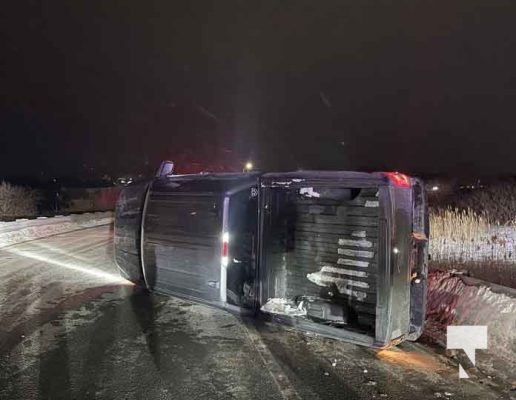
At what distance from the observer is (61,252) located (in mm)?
14062

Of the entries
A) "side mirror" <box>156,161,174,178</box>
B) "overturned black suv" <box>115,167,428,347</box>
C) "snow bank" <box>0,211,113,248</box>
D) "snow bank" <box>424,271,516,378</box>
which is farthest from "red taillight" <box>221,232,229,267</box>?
"snow bank" <box>0,211,113,248</box>

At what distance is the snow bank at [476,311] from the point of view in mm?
5595

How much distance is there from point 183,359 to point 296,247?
2.64m

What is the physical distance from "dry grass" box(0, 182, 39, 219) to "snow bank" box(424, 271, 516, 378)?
76.7 feet

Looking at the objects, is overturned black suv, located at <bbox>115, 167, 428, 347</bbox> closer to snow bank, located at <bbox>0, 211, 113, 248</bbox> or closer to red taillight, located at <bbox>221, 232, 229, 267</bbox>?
red taillight, located at <bbox>221, 232, 229, 267</bbox>

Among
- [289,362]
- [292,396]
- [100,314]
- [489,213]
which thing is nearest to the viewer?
[292,396]

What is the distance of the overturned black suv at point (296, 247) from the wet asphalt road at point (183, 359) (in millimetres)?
279

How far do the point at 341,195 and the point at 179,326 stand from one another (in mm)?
2712

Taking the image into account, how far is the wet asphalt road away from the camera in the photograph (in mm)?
4520

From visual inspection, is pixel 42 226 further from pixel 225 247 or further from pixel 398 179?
pixel 398 179

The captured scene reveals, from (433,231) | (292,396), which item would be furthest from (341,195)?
(433,231)

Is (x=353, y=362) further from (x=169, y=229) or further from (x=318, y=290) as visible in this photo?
(x=169, y=229)

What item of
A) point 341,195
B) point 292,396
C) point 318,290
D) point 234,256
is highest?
point 341,195

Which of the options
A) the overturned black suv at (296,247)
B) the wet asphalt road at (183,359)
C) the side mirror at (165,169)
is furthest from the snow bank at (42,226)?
the overturned black suv at (296,247)
